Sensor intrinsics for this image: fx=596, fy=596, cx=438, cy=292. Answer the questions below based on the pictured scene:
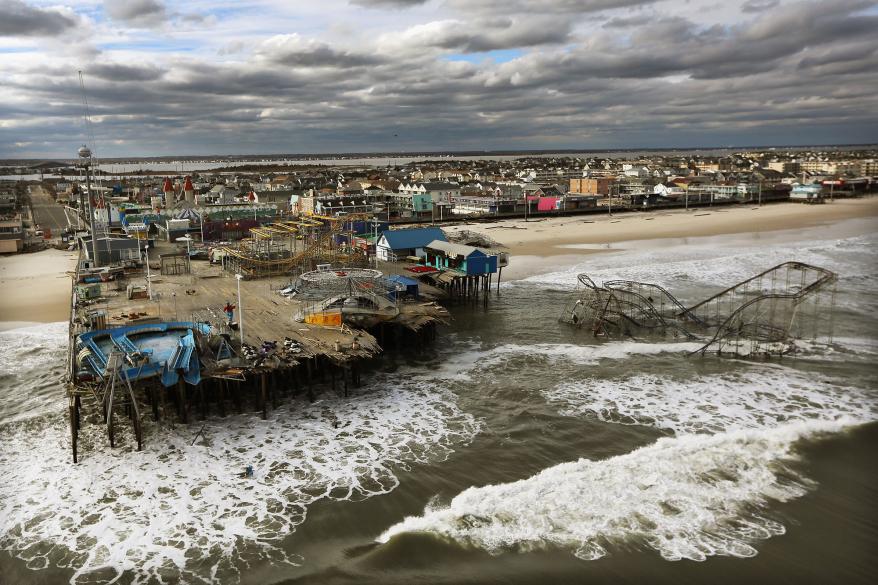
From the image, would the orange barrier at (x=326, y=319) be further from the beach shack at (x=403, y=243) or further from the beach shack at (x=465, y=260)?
the beach shack at (x=403, y=243)

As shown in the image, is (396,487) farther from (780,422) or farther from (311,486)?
(780,422)

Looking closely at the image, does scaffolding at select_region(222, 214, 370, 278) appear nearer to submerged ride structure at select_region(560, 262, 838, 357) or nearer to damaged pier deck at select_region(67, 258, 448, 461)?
damaged pier deck at select_region(67, 258, 448, 461)

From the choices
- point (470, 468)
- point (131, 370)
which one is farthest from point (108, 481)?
point (470, 468)

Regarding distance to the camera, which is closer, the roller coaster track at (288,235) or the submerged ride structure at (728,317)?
the submerged ride structure at (728,317)

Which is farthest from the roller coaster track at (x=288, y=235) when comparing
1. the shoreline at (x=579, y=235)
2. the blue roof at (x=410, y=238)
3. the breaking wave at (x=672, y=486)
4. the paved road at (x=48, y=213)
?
the paved road at (x=48, y=213)

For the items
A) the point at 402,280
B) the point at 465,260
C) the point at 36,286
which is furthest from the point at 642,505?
the point at 36,286

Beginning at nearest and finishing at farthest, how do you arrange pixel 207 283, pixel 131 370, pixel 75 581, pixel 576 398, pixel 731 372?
pixel 75 581 → pixel 131 370 → pixel 576 398 → pixel 731 372 → pixel 207 283
